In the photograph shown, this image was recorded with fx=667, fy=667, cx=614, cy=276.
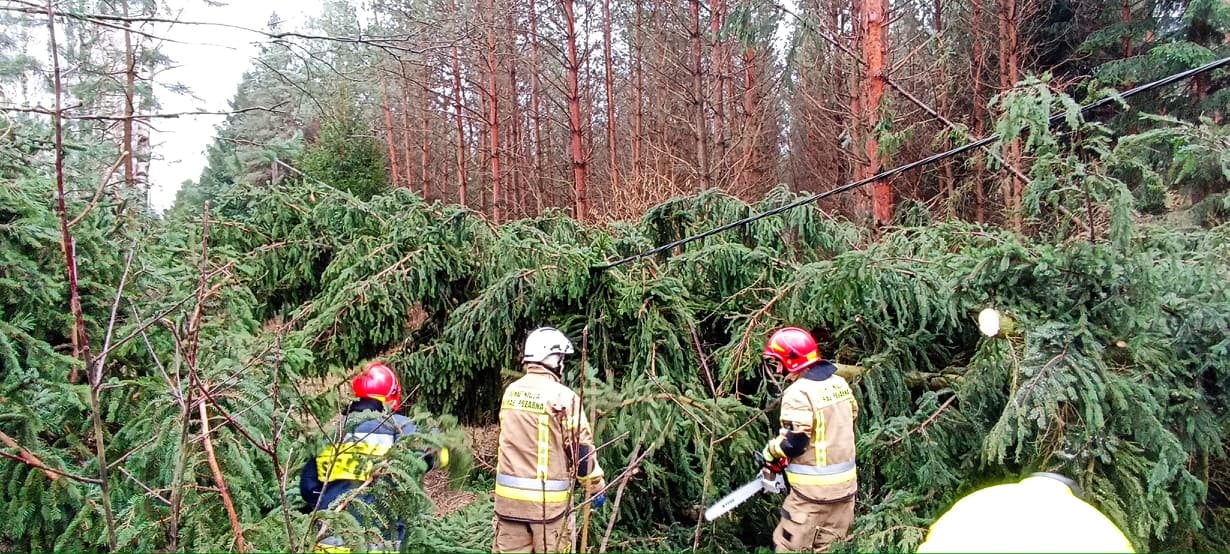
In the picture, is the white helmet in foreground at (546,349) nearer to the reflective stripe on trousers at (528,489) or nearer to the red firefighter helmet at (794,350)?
the reflective stripe on trousers at (528,489)

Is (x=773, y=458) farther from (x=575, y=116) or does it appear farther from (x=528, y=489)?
(x=575, y=116)

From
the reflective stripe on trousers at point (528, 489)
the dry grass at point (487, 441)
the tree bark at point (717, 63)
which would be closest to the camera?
the reflective stripe on trousers at point (528, 489)

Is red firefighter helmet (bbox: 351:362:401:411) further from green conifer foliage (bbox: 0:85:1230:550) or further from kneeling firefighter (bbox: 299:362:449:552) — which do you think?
green conifer foliage (bbox: 0:85:1230:550)

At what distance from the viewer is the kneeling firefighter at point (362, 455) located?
197 cm

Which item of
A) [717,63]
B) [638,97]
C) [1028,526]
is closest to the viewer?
[1028,526]

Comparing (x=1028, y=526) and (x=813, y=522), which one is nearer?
(x=1028, y=526)

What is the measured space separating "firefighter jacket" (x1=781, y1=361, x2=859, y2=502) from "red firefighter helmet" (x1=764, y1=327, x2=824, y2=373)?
58mm

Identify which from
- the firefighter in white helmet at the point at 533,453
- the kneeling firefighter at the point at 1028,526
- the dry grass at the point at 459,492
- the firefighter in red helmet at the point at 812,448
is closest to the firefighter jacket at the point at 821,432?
the firefighter in red helmet at the point at 812,448

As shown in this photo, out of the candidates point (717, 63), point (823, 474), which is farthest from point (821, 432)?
point (717, 63)

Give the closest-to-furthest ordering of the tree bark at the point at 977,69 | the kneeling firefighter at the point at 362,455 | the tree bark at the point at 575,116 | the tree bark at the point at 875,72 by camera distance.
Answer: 1. the kneeling firefighter at the point at 362,455
2. the tree bark at the point at 875,72
3. the tree bark at the point at 575,116
4. the tree bark at the point at 977,69

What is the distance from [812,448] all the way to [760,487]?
0.40 metres

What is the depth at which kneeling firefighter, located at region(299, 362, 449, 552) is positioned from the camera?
1.97 m

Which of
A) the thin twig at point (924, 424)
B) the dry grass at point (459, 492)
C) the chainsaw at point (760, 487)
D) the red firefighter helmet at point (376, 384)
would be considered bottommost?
the dry grass at point (459, 492)

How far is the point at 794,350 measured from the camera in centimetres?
376
